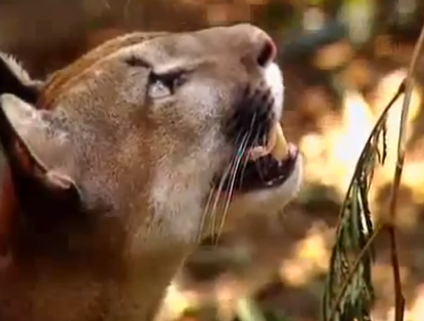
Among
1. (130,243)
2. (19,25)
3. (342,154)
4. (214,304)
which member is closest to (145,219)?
(130,243)

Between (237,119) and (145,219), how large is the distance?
0.25 m

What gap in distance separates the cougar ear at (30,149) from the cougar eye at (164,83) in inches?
7.9

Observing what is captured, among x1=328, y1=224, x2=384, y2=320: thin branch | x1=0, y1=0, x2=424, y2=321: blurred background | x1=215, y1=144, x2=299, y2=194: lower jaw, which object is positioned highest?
x1=328, y1=224, x2=384, y2=320: thin branch

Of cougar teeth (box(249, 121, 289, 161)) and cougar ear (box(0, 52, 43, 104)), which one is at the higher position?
cougar ear (box(0, 52, 43, 104))

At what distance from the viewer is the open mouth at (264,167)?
97.4 inches

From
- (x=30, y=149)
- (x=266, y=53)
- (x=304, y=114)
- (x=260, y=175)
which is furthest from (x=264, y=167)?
(x=304, y=114)

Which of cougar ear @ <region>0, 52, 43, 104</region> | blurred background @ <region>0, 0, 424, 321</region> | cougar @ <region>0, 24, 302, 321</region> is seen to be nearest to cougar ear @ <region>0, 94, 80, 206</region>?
cougar @ <region>0, 24, 302, 321</region>

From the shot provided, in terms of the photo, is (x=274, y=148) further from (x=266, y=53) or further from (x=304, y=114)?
(x=304, y=114)

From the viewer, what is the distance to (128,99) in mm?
2414

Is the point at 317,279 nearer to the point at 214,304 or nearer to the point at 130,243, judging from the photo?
the point at 214,304

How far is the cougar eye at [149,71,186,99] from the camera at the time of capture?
2.43m

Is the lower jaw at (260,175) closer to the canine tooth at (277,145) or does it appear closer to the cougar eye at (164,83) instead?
the canine tooth at (277,145)

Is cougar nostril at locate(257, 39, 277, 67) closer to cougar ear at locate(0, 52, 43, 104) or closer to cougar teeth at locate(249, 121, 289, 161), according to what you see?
cougar teeth at locate(249, 121, 289, 161)

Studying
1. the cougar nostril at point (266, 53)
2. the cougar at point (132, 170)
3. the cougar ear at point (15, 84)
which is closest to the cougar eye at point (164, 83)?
the cougar at point (132, 170)
